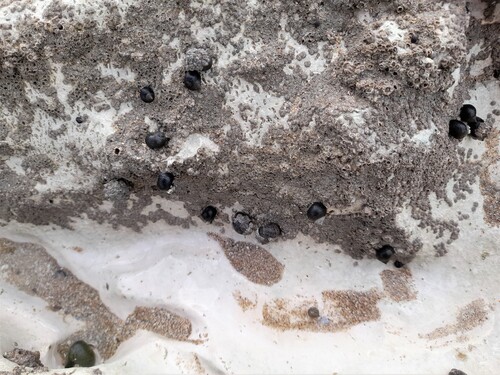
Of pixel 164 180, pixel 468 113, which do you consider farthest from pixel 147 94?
pixel 468 113

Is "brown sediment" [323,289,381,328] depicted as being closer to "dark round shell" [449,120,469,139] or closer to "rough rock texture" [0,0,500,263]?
"rough rock texture" [0,0,500,263]

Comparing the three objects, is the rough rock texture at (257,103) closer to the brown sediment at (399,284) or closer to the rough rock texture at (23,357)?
the brown sediment at (399,284)

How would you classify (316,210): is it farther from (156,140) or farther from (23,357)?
(23,357)

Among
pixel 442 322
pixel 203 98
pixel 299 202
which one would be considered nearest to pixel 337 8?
pixel 203 98

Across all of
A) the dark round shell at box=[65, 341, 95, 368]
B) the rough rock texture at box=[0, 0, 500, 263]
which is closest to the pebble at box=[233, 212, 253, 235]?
the rough rock texture at box=[0, 0, 500, 263]

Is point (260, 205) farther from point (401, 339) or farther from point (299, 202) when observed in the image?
→ point (401, 339)

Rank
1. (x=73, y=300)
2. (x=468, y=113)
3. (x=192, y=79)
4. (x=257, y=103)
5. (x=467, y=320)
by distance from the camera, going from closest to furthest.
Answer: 1. (x=192, y=79)
2. (x=257, y=103)
3. (x=468, y=113)
4. (x=467, y=320)
5. (x=73, y=300)
